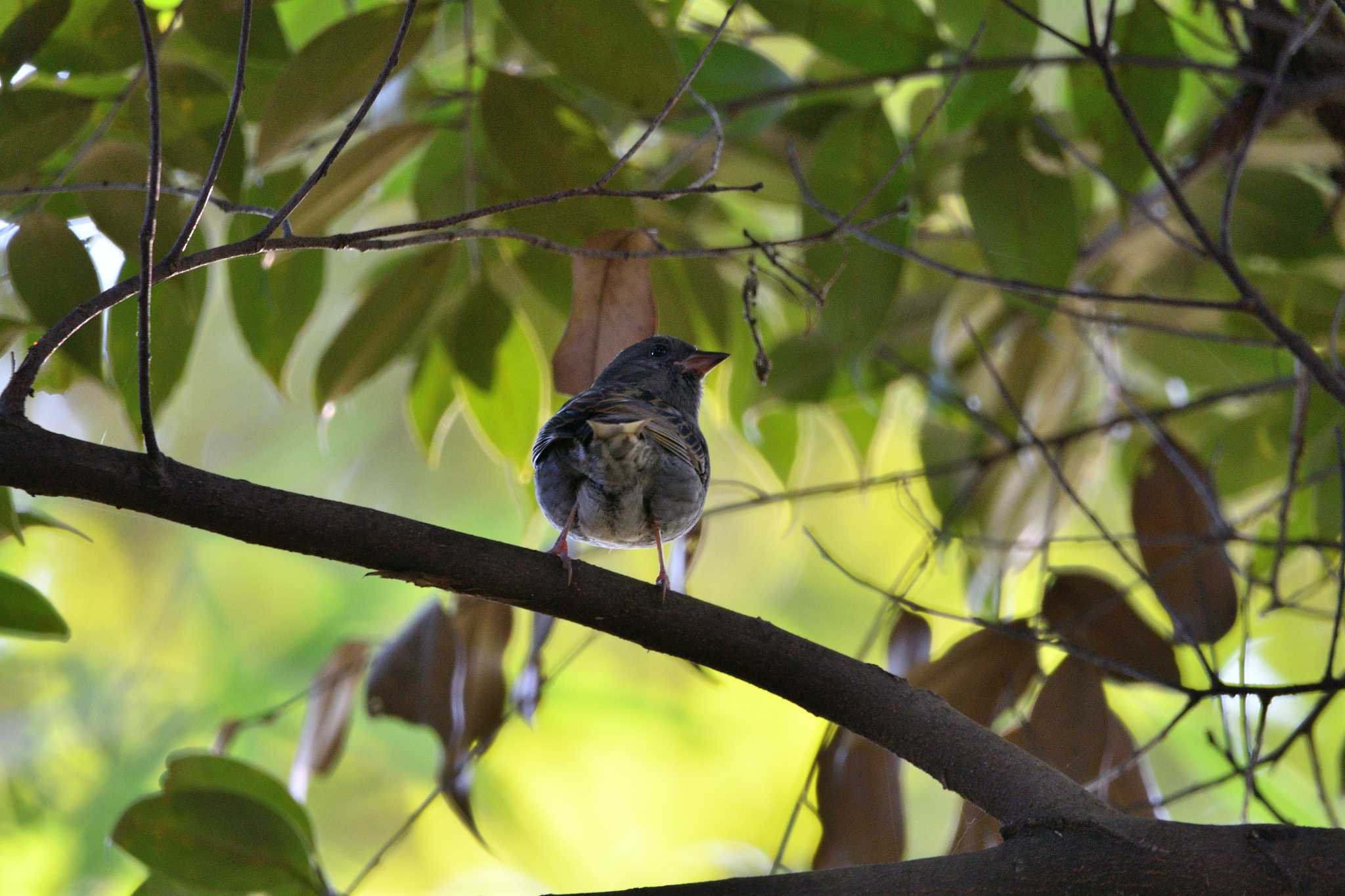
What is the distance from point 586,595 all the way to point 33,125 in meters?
1.51

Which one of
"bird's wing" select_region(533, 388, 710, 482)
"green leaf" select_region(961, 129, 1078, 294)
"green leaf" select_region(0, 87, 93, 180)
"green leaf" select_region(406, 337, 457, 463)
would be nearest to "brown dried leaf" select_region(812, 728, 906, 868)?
"bird's wing" select_region(533, 388, 710, 482)

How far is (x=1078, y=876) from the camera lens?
4.87 feet

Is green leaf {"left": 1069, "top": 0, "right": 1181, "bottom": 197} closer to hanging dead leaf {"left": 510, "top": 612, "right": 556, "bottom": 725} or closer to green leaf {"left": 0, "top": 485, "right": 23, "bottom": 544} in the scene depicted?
hanging dead leaf {"left": 510, "top": 612, "right": 556, "bottom": 725}

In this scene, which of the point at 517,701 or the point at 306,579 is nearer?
the point at 517,701

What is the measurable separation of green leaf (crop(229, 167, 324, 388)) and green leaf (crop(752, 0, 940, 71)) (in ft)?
3.87

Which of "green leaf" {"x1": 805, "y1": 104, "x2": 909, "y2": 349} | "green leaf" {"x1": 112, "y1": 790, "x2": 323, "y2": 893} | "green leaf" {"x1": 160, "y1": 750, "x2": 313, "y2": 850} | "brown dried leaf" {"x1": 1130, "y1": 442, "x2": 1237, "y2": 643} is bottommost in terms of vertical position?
"green leaf" {"x1": 112, "y1": 790, "x2": 323, "y2": 893}

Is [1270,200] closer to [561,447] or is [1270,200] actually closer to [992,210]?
[992,210]

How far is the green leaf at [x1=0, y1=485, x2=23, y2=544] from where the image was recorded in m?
1.99

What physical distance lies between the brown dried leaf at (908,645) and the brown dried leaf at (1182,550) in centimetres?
47

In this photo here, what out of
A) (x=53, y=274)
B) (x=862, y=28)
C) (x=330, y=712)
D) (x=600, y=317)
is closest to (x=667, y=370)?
(x=600, y=317)

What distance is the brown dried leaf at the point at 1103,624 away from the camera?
8.00 feet

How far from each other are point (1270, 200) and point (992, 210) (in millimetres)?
791

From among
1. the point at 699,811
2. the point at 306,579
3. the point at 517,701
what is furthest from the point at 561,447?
the point at 306,579

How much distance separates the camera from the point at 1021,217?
2.64 m
